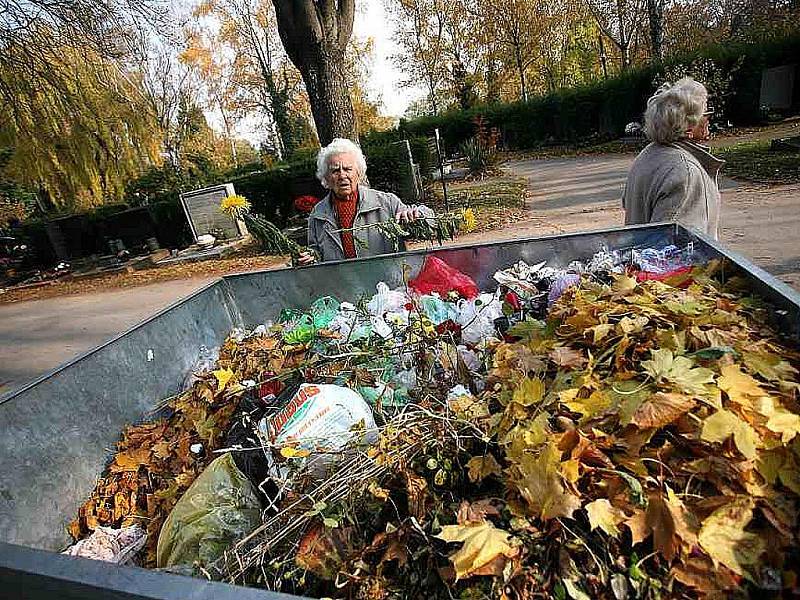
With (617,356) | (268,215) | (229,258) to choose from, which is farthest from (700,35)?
(617,356)

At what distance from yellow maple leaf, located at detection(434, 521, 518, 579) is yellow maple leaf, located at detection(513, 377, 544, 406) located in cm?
28

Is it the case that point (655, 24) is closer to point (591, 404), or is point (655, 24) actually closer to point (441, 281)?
point (441, 281)

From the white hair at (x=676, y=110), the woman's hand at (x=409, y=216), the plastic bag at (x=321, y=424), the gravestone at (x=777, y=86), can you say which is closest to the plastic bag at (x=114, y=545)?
the plastic bag at (x=321, y=424)

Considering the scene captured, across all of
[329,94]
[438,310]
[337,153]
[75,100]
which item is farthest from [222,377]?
[75,100]

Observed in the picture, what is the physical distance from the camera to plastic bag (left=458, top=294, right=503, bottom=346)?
5.19 feet

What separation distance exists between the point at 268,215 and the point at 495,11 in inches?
875

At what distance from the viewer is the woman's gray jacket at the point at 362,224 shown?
9.62 ft

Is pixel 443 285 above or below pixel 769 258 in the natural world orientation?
above

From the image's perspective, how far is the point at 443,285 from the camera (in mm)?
2002

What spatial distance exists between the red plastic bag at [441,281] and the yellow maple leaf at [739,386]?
1.14m

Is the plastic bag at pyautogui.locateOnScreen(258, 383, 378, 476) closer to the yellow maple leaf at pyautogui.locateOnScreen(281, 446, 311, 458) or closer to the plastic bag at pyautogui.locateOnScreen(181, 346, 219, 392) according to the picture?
the yellow maple leaf at pyautogui.locateOnScreen(281, 446, 311, 458)

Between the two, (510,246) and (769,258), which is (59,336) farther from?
(769,258)

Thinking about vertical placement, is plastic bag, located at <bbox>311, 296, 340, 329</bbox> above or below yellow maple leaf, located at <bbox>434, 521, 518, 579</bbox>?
above

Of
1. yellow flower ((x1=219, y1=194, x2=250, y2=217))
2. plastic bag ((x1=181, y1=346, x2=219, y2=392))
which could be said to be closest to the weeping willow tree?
yellow flower ((x1=219, y1=194, x2=250, y2=217))
